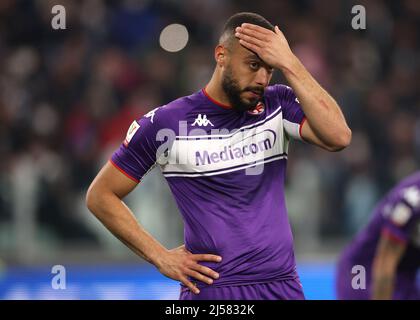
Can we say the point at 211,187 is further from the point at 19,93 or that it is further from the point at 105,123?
the point at 19,93

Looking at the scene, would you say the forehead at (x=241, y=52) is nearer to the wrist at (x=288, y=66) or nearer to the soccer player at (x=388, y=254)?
the wrist at (x=288, y=66)

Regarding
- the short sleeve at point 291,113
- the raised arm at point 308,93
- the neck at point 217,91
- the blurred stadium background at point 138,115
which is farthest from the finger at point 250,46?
the blurred stadium background at point 138,115

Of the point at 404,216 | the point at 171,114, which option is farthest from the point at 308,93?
the point at 404,216

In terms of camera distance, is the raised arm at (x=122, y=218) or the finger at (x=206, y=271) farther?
the raised arm at (x=122, y=218)

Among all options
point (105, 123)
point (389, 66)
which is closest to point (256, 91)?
point (105, 123)

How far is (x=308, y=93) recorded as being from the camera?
4.75 m

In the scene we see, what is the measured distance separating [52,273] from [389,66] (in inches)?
231

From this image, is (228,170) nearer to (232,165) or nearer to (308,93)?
(232,165)

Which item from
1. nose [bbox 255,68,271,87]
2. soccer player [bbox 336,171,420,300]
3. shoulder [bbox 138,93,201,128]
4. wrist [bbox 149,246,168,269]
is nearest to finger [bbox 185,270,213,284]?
wrist [bbox 149,246,168,269]

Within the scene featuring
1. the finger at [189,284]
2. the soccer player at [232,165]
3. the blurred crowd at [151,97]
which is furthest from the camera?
the blurred crowd at [151,97]

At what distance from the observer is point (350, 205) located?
1155 centimetres

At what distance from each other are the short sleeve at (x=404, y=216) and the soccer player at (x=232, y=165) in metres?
1.30

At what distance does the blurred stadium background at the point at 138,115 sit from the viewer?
404 inches

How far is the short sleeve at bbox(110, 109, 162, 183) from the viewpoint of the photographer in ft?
16.6
